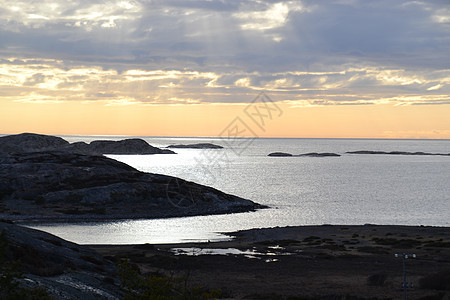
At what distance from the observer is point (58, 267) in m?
32.8

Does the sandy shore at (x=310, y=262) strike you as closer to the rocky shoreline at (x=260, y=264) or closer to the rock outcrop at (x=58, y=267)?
the rocky shoreline at (x=260, y=264)

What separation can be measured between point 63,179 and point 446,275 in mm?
110832

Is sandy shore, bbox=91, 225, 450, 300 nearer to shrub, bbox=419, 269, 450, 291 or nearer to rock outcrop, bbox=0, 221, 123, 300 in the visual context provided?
shrub, bbox=419, 269, 450, 291

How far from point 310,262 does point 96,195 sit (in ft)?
248

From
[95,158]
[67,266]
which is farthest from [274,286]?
[95,158]

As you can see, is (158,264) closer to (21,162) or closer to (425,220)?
(425,220)

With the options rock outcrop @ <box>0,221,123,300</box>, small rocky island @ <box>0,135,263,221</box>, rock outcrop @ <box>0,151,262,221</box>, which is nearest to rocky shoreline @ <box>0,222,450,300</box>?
rock outcrop @ <box>0,221,123,300</box>

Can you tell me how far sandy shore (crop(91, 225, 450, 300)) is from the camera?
137 feet

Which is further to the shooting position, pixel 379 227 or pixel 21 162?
pixel 21 162

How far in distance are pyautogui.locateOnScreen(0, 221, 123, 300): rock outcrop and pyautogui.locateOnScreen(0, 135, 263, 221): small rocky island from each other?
63.6 metres

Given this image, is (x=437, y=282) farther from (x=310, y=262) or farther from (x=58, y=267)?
(x=58, y=267)

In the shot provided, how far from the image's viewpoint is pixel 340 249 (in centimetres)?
6775

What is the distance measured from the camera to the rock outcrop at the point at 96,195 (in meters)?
109

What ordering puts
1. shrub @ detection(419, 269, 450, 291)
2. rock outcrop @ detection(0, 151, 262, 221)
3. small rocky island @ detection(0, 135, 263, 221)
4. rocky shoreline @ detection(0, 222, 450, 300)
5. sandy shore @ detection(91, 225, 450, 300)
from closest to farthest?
rocky shoreline @ detection(0, 222, 450, 300)
shrub @ detection(419, 269, 450, 291)
sandy shore @ detection(91, 225, 450, 300)
small rocky island @ detection(0, 135, 263, 221)
rock outcrop @ detection(0, 151, 262, 221)
